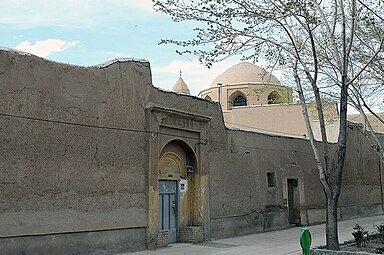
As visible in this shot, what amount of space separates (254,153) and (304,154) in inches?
176

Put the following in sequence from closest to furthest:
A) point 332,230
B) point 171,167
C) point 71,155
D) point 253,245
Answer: point 71,155
point 332,230
point 253,245
point 171,167

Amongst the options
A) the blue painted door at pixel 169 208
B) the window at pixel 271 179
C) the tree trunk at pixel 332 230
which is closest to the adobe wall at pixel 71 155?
the blue painted door at pixel 169 208

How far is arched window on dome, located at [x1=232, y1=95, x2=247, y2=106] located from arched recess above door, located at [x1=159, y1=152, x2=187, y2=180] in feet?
63.7

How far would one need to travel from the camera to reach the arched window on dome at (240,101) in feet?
116

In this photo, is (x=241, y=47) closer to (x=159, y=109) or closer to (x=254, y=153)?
(x=159, y=109)

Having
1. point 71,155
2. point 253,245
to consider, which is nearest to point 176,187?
point 253,245

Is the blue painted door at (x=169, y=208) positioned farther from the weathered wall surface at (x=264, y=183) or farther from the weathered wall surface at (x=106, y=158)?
the weathered wall surface at (x=264, y=183)

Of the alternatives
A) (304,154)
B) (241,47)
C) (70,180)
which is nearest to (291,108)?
(304,154)

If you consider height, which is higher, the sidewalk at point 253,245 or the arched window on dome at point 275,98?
the arched window on dome at point 275,98

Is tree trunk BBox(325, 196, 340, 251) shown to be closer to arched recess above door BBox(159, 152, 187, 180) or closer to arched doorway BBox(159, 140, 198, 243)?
arched doorway BBox(159, 140, 198, 243)

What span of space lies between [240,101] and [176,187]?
794 inches

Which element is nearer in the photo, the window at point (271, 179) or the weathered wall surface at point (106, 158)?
the weathered wall surface at point (106, 158)

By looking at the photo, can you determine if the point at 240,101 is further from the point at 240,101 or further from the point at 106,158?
the point at 106,158

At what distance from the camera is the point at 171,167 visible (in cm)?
1605
